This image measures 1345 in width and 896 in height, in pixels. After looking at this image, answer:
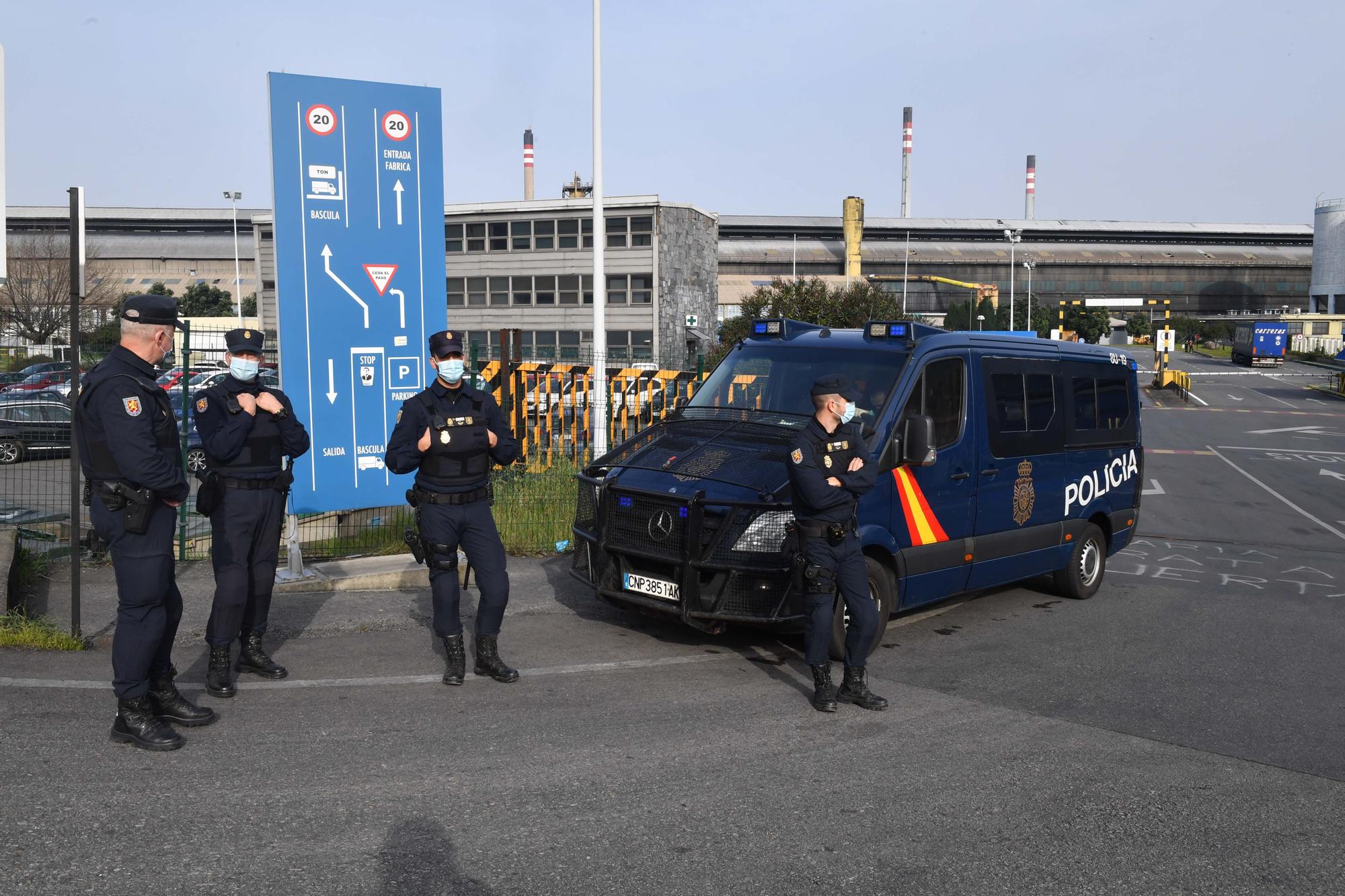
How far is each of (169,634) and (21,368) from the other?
8.96 m

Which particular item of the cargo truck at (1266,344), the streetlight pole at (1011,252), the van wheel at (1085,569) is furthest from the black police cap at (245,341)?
the cargo truck at (1266,344)

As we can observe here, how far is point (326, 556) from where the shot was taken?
10.1 meters

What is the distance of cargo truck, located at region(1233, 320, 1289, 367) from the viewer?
70500 millimetres

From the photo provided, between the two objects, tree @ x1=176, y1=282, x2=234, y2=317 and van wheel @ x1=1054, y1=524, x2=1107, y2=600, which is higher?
tree @ x1=176, y1=282, x2=234, y2=317

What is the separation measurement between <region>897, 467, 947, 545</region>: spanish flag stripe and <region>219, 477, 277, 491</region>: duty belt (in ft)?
13.3

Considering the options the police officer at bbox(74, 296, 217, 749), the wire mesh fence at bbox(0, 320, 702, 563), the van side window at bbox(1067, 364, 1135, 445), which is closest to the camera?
the police officer at bbox(74, 296, 217, 749)

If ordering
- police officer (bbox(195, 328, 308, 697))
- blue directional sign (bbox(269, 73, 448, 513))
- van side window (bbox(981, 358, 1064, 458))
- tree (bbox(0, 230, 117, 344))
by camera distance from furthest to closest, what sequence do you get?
tree (bbox(0, 230, 117, 344)), blue directional sign (bbox(269, 73, 448, 513)), van side window (bbox(981, 358, 1064, 458)), police officer (bbox(195, 328, 308, 697))

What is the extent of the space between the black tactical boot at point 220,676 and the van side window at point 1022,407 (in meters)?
5.55

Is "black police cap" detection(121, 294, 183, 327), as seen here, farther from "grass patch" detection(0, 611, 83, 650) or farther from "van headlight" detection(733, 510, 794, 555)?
"van headlight" detection(733, 510, 794, 555)

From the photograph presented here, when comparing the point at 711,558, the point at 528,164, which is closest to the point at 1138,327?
the point at 528,164

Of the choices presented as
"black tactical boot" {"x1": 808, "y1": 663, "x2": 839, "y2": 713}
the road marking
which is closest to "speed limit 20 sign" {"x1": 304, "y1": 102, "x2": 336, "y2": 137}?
"black tactical boot" {"x1": 808, "y1": 663, "x2": 839, "y2": 713}

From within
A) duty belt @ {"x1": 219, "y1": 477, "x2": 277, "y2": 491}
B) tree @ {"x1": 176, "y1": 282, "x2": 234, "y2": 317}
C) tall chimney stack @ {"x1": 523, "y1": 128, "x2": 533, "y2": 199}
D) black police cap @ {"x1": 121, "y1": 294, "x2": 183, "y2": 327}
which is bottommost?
duty belt @ {"x1": 219, "y1": 477, "x2": 277, "y2": 491}

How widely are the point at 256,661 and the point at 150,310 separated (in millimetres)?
2248

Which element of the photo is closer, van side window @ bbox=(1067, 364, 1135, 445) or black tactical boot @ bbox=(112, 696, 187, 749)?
black tactical boot @ bbox=(112, 696, 187, 749)
